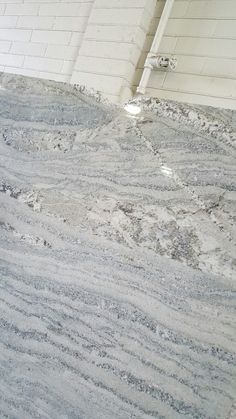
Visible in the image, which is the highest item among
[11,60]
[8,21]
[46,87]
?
[8,21]

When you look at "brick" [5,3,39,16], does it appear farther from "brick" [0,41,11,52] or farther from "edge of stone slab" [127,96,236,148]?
"edge of stone slab" [127,96,236,148]

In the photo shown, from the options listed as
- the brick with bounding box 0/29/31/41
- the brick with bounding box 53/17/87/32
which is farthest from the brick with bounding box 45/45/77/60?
the brick with bounding box 0/29/31/41

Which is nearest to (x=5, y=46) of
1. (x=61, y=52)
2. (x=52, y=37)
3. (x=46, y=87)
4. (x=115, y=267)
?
(x=52, y=37)

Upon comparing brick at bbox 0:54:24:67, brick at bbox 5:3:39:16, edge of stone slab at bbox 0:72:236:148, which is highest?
brick at bbox 5:3:39:16

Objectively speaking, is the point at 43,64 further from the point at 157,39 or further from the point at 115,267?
the point at 115,267

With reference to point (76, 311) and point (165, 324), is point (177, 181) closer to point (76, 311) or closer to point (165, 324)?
point (165, 324)
